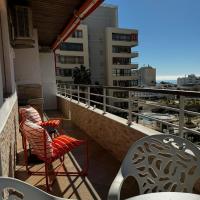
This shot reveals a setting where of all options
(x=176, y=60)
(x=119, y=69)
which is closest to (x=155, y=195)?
(x=119, y=69)

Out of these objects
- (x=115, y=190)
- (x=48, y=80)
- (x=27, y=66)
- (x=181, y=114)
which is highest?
(x=27, y=66)

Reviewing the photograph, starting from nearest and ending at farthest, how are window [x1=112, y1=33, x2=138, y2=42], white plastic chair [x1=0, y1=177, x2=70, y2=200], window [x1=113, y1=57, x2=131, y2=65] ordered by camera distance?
1. white plastic chair [x1=0, y1=177, x2=70, y2=200]
2. window [x1=112, y1=33, x2=138, y2=42]
3. window [x1=113, y1=57, x2=131, y2=65]

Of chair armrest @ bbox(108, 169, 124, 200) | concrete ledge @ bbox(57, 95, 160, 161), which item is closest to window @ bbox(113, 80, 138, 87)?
concrete ledge @ bbox(57, 95, 160, 161)

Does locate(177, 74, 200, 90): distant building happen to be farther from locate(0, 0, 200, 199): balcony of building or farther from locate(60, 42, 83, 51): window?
locate(60, 42, 83, 51): window

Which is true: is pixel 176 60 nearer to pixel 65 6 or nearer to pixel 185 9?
pixel 185 9

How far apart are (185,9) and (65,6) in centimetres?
3484

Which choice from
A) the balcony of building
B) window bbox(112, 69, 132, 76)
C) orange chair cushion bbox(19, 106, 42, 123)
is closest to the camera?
the balcony of building

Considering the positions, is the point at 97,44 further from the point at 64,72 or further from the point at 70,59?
the point at 64,72

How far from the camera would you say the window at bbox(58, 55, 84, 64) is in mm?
29227

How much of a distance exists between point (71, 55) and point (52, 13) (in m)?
25.3

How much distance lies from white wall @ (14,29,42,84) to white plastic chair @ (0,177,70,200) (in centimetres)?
611

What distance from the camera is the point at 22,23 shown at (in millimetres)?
4402

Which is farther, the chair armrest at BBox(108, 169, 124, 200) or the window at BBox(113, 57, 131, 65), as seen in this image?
the window at BBox(113, 57, 131, 65)

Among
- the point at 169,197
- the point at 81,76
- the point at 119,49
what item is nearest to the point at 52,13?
the point at 169,197
